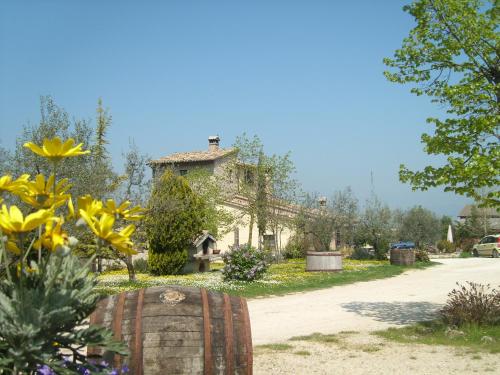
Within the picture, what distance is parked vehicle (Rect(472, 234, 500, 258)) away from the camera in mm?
35906

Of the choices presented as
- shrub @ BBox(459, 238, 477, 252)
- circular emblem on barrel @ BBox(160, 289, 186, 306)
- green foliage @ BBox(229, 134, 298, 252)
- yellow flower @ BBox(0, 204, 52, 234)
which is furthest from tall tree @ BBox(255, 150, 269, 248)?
yellow flower @ BBox(0, 204, 52, 234)

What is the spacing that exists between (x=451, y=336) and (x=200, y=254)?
49.9 feet

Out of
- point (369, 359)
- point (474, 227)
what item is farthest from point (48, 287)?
point (474, 227)

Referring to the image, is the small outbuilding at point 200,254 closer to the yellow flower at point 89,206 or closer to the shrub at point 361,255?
the shrub at point 361,255

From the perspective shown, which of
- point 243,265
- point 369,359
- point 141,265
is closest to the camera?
point 369,359

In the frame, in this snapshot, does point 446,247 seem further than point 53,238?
Yes

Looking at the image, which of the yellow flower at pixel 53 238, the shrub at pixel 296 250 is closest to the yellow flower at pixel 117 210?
the yellow flower at pixel 53 238

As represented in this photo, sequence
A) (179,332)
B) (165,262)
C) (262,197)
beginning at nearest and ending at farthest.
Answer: (179,332) → (165,262) → (262,197)

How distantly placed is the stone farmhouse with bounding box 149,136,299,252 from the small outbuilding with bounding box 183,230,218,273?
3683mm

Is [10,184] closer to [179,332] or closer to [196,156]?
[179,332]

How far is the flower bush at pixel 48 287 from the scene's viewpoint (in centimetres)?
233

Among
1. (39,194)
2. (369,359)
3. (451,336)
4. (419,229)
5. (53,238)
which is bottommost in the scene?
(369,359)

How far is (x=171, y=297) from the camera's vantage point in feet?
15.0

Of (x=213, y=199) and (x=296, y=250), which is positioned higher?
(x=213, y=199)
